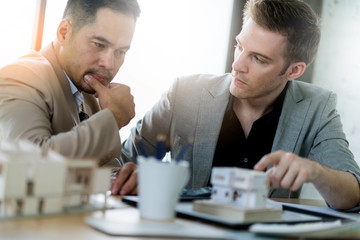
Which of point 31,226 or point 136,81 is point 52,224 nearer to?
point 31,226

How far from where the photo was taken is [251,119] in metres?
1.96

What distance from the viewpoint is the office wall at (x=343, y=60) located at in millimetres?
3289

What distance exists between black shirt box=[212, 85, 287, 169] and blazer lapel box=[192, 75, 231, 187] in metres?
0.08

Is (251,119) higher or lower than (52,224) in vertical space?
higher

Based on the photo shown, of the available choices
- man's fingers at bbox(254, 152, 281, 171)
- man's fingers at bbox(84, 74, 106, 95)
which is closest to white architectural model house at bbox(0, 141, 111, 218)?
man's fingers at bbox(254, 152, 281, 171)

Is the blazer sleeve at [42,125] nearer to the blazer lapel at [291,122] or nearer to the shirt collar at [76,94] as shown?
the shirt collar at [76,94]

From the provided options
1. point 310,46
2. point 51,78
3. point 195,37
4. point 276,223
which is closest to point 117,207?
point 276,223

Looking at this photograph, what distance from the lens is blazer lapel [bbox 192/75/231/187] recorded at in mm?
1765

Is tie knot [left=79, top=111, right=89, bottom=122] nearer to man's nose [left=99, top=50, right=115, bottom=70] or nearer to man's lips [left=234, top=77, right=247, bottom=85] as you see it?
man's nose [left=99, top=50, right=115, bottom=70]

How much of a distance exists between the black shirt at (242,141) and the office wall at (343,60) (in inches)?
63.9

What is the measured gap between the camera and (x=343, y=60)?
11.0 feet

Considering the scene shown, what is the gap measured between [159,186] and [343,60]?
298 cm

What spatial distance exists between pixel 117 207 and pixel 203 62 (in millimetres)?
2499

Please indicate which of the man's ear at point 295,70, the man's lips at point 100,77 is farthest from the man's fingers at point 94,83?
the man's ear at point 295,70
